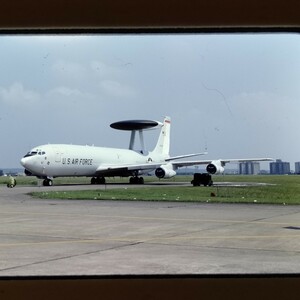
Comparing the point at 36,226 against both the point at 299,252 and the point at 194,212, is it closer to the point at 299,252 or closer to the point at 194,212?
the point at 194,212

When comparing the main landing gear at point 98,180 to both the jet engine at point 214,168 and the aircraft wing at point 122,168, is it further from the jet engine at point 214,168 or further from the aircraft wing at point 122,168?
the jet engine at point 214,168

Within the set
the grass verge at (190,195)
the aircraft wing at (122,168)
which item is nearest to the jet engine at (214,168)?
the aircraft wing at (122,168)

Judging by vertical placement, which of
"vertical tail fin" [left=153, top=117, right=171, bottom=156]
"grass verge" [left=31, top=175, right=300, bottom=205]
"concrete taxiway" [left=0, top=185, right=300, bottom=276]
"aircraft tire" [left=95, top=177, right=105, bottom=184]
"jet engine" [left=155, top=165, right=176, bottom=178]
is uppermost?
"vertical tail fin" [left=153, top=117, right=171, bottom=156]

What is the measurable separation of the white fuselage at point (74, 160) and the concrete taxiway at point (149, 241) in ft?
29.5

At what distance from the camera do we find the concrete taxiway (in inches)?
125

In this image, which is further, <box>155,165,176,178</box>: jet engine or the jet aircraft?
<box>155,165,176,178</box>: jet engine

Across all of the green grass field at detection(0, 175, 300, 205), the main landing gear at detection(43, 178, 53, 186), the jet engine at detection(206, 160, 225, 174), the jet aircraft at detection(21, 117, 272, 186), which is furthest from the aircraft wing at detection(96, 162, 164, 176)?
the green grass field at detection(0, 175, 300, 205)

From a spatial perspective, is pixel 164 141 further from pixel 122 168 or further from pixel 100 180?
pixel 100 180

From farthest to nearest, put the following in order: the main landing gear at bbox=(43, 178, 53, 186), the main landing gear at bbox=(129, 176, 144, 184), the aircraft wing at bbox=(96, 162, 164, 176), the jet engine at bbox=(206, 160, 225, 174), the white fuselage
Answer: the main landing gear at bbox=(129, 176, 144, 184) < the aircraft wing at bbox=(96, 162, 164, 176) < the jet engine at bbox=(206, 160, 225, 174) < the main landing gear at bbox=(43, 178, 53, 186) < the white fuselage

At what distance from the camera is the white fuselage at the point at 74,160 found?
1688cm

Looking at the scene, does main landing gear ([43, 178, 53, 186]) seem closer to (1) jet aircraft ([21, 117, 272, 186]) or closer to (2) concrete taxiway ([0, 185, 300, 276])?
(1) jet aircraft ([21, 117, 272, 186])

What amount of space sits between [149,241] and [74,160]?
13947mm

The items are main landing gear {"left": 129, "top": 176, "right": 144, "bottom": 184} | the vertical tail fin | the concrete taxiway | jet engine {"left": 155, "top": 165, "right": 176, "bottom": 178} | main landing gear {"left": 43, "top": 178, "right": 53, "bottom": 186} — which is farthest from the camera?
the vertical tail fin

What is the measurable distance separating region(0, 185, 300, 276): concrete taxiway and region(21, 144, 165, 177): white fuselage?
29.5 ft
